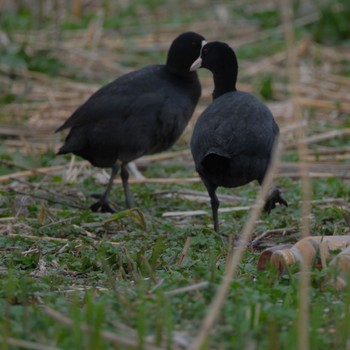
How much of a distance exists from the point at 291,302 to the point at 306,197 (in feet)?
2.11

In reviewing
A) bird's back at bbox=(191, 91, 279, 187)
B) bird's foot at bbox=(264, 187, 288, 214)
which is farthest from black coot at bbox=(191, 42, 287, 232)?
bird's foot at bbox=(264, 187, 288, 214)

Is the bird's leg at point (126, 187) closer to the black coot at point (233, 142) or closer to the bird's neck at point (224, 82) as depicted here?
the bird's neck at point (224, 82)

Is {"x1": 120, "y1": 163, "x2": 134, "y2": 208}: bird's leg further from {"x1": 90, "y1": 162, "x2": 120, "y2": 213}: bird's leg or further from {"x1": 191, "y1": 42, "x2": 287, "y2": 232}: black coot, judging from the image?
{"x1": 191, "y1": 42, "x2": 287, "y2": 232}: black coot

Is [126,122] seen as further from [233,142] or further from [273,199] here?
[233,142]

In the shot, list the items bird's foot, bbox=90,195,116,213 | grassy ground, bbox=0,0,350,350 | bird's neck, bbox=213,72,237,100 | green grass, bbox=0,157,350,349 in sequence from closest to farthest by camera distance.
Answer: green grass, bbox=0,157,350,349
grassy ground, bbox=0,0,350,350
bird's neck, bbox=213,72,237,100
bird's foot, bbox=90,195,116,213

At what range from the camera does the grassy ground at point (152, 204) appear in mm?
3471

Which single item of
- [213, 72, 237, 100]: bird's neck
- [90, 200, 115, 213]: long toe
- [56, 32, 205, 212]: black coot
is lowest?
[90, 200, 115, 213]: long toe

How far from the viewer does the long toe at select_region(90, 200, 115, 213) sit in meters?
6.49

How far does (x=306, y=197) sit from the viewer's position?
3318mm

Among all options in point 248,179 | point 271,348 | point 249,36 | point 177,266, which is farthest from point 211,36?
point 271,348

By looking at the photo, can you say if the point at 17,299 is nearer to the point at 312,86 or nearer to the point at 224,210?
the point at 224,210

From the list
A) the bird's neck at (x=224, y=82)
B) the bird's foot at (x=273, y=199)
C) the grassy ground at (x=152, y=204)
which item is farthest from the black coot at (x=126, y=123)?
the bird's foot at (x=273, y=199)

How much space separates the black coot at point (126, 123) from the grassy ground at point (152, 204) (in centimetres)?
34

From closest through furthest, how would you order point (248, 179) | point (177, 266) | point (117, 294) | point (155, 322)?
point (155, 322) → point (117, 294) → point (177, 266) → point (248, 179)
